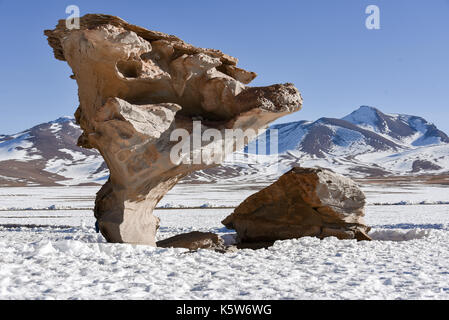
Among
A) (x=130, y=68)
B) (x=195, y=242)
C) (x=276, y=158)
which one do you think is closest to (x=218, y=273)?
(x=195, y=242)

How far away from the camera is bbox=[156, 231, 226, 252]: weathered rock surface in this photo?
492 inches

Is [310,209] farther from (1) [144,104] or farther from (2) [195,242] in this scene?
(1) [144,104]

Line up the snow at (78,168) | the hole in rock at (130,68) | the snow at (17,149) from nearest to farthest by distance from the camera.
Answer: the hole in rock at (130,68) → the snow at (78,168) → the snow at (17,149)

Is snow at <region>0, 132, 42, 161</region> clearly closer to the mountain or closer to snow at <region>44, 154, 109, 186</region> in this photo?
the mountain

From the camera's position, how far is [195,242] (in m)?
12.7

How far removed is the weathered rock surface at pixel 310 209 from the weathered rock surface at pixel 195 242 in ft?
4.91

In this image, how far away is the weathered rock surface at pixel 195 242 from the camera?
12.5 m

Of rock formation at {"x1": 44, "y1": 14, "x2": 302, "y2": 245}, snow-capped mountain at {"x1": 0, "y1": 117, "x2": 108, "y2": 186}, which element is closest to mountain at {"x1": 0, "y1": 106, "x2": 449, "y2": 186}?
snow-capped mountain at {"x1": 0, "y1": 117, "x2": 108, "y2": 186}

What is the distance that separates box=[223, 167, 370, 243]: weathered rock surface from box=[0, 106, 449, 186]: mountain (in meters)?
85.1

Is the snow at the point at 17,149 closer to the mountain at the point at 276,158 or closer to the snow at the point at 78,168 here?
the mountain at the point at 276,158

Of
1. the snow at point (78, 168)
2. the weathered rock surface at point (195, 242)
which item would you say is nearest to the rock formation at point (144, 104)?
the weathered rock surface at point (195, 242)
